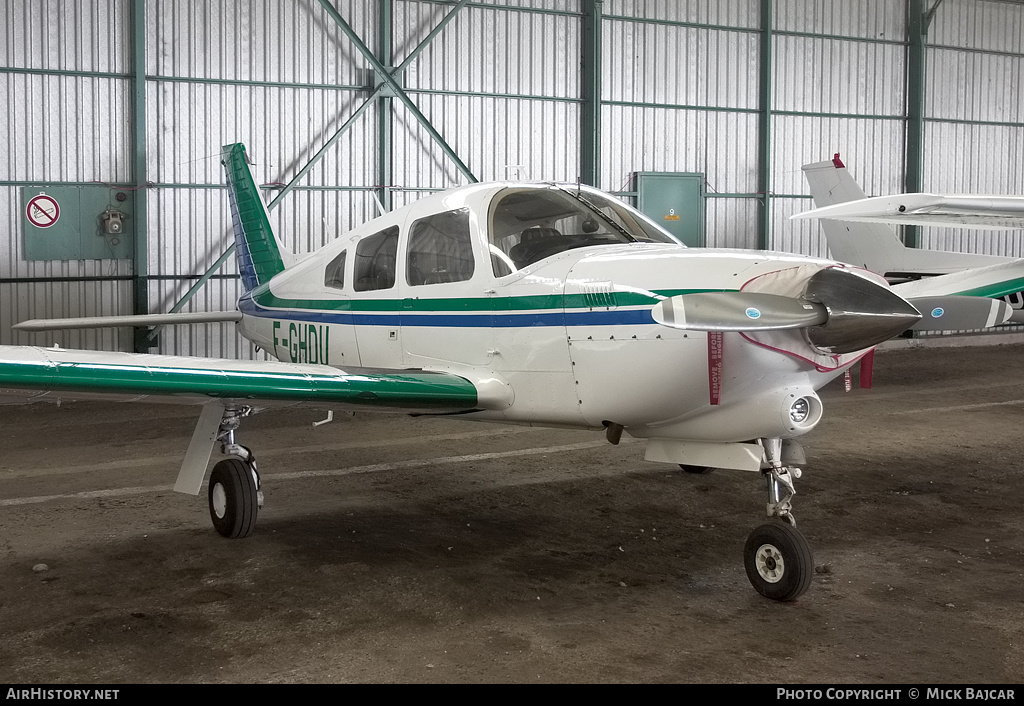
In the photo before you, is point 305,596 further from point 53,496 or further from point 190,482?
point 53,496

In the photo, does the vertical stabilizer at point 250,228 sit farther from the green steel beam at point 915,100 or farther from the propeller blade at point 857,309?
the green steel beam at point 915,100

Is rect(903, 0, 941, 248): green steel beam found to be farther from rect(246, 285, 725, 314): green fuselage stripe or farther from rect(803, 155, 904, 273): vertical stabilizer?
rect(246, 285, 725, 314): green fuselage stripe

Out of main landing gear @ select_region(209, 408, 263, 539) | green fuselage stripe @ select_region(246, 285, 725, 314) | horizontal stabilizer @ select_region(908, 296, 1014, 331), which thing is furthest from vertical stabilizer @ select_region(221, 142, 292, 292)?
horizontal stabilizer @ select_region(908, 296, 1014, 331)

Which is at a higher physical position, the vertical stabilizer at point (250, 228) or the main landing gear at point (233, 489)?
the vertical stabilizer at point (250, 228)

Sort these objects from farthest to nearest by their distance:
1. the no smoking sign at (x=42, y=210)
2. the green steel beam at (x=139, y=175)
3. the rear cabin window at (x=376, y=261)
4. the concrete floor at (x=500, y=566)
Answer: the green steel beam at (x=139, y=175)
the no smoking sign at (x=42, y=210)
the rear cabin window at (x=376, y=261)
the concrete floor at (x=500, y=566)

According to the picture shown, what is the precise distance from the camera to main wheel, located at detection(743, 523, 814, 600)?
459 centimetres

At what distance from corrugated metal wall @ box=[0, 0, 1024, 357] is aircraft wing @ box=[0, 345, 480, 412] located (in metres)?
7.72

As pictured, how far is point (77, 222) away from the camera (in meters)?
11.9

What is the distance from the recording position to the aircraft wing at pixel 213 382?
4.31 meters

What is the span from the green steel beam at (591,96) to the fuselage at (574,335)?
28.3 ft

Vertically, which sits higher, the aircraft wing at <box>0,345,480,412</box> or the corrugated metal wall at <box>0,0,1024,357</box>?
the corrugated metal wall at <box>0,0,1024,357</box>

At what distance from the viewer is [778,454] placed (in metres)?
4.71

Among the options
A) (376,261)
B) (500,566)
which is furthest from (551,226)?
(500,566)

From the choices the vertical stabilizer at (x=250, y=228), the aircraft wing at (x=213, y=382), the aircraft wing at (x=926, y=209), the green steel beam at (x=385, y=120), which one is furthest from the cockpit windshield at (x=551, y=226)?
the green steel beam at (x=385, y=120)
